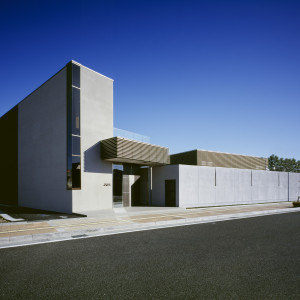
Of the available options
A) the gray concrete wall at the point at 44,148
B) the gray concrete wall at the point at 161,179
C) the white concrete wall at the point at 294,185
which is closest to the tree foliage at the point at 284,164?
the white concrete wall at the point at 294,185

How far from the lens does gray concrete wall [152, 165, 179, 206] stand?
2052 centimetres

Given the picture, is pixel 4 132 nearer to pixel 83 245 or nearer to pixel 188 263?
pixel 83 245

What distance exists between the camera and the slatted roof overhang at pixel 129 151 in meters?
16.6

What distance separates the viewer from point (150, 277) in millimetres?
4754

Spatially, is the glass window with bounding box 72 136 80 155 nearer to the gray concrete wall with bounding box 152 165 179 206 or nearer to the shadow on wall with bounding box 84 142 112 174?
the shadow on wall with bounding box 84 142 112 174

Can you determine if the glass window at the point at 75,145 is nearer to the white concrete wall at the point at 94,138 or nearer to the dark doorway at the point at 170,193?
the white concrete wall at the point at 94,138

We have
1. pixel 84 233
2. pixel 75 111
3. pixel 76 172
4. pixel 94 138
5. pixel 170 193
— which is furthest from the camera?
pixel 170 193

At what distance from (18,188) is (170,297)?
927 inches

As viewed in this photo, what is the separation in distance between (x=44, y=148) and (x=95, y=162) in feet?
16.1

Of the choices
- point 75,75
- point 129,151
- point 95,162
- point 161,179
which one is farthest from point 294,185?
point 75,75

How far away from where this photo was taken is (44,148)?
1925 cm

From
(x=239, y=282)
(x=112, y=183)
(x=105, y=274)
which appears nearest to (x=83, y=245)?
(x=105, y=274)

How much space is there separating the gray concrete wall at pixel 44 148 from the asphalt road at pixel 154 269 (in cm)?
1001

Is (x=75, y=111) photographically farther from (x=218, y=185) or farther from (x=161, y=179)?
(x=218, y=185)
